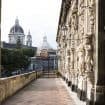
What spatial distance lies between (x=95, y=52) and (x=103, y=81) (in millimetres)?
1065

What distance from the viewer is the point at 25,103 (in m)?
17.3

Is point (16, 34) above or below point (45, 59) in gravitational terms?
above

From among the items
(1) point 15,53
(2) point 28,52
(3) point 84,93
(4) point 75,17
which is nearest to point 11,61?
(1) point 15,53

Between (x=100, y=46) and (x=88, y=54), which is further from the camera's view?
(x=88, y=54)

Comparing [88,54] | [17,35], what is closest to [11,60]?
[88,54]

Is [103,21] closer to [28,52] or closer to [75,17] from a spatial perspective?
[75,17]

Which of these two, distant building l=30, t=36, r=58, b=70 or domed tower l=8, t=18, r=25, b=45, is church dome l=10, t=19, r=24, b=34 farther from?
distant building l=30, t=36, r=58, b=70

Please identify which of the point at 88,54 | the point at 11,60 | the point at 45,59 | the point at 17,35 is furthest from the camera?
the point at 17,35

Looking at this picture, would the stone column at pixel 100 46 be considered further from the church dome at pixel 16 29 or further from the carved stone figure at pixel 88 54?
the church dome at pixel 16 29

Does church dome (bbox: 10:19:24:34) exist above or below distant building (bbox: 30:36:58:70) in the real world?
above

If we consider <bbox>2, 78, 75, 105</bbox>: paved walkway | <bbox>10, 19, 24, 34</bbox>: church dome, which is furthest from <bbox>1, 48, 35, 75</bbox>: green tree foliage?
<bbox>10, 19, 24, 34</bbox>: church dome

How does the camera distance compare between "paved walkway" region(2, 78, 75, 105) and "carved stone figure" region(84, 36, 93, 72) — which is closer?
"carved stone figure" region(84, 36, 93, 72)

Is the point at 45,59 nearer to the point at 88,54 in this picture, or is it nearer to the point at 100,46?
the point at 88,54

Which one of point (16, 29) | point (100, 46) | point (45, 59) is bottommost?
point (100, 46)
